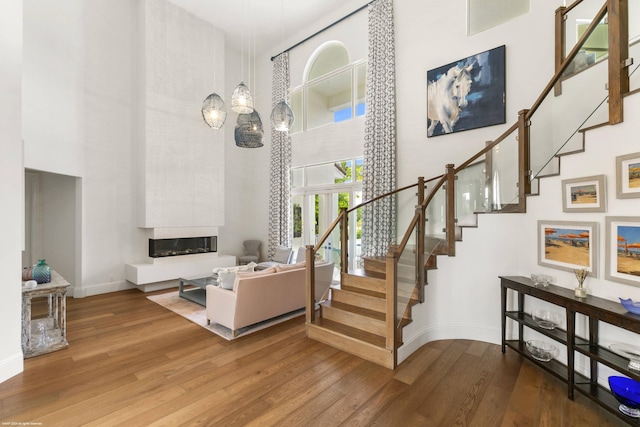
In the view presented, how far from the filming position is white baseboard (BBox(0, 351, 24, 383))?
8.93 feet

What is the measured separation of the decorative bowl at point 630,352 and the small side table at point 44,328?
555cm

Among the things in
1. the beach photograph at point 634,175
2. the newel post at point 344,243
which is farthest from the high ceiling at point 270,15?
the beach photograph at point 634,175

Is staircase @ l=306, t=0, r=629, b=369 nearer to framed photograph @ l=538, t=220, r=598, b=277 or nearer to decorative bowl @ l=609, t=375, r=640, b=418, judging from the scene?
framed photograph @ l=538, t=220, r=598, b=277

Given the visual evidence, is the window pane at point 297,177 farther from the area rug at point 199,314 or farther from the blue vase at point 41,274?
the blue vase at point 41,274

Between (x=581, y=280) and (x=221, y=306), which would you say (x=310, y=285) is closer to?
(x=221, y=306)

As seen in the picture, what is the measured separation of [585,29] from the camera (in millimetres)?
3137

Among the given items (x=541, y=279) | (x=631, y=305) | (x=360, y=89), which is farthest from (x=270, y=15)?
(x=631, y=305)

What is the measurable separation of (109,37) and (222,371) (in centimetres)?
707

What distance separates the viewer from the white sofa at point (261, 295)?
3750mm

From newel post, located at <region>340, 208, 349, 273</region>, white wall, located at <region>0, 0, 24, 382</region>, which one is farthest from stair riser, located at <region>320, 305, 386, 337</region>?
white wall, located at <region>0, 0, 24, 382</region>

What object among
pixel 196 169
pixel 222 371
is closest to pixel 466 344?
pixel 222 371

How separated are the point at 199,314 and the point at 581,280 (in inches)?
194

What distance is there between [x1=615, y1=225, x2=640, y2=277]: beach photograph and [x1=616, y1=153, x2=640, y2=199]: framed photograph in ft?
0.94

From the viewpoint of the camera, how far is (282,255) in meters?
7.20
